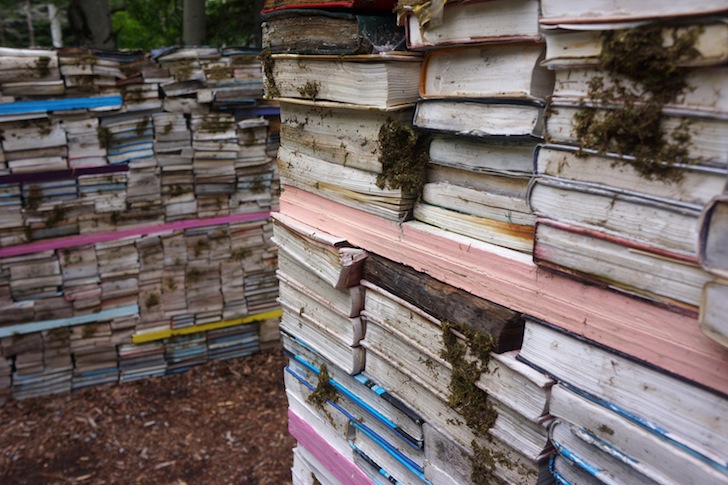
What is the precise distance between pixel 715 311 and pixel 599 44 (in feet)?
1.77

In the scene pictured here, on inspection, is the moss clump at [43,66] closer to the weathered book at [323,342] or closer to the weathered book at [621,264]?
the weathered book at [323,342]

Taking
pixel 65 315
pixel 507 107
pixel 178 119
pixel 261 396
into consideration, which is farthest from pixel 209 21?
pixel 507 107

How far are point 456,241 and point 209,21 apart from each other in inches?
307

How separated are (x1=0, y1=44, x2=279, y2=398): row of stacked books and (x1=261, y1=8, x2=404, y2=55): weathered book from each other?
3479 millimetres

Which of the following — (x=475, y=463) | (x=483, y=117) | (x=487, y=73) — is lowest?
(x=475, y=463)

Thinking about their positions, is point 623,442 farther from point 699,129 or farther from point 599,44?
point 599,44

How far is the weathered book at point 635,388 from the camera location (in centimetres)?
104

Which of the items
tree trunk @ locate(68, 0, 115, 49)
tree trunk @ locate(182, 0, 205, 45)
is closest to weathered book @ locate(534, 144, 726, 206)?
tree trunk @ locate(182, 0, 205, 45)

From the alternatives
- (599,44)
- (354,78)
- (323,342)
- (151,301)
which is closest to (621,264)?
(599,44)

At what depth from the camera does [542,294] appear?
131 cm

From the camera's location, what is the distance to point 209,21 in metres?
8.15

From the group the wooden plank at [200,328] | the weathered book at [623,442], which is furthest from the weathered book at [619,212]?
the wooden plank at [200,328]

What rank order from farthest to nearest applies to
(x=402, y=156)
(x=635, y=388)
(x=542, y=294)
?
1. (x=402, y=156)
2. (x=542, y=294)
3. (x=635, y=388)

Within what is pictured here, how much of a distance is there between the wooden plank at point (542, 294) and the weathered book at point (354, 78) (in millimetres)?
375
